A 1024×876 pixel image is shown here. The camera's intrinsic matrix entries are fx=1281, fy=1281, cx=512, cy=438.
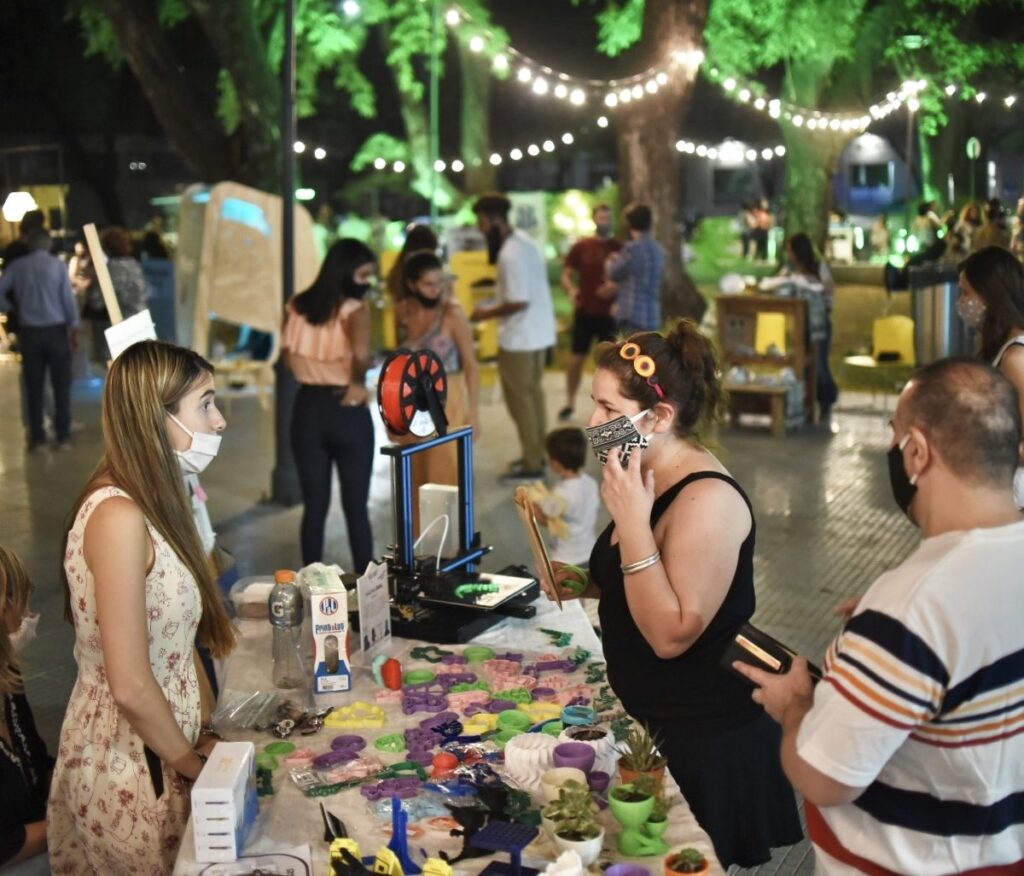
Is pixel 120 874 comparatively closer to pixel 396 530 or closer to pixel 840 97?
pixel 396 530

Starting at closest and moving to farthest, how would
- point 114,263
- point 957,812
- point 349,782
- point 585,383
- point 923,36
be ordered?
point 957,812, point 349,782, point 114,263, point 585,383, point 923,36

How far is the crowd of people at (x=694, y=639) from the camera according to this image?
1.97 m

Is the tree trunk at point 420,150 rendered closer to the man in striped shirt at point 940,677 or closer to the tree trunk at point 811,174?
the tree trunk at point 811,174

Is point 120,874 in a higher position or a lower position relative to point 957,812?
lower

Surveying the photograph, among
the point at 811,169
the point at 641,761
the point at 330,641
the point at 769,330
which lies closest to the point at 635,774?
the point at 641,761

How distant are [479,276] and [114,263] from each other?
4373 millimetres

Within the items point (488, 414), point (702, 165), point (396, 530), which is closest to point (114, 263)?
point (488, 414)

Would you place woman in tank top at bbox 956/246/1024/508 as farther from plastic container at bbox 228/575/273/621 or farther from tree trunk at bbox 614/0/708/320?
tree trunk at bbox 614/0/708/320

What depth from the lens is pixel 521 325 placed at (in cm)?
910

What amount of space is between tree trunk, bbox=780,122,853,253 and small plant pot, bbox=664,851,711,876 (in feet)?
67.0

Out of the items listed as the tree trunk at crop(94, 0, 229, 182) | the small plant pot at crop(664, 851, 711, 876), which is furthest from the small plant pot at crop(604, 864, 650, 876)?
the tree trunk at crop(94, 0, 229, 182)

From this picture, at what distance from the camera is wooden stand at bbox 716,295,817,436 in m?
11.0

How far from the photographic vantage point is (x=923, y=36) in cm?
2152

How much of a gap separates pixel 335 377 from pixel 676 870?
4.22 metres
